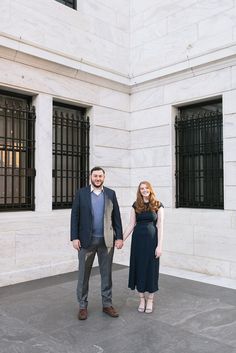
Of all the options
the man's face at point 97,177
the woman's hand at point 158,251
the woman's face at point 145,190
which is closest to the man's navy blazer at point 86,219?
the man's face at point 97,177

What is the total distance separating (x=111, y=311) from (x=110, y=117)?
442cm

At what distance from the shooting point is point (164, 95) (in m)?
7.50

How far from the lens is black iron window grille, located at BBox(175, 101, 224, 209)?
6906mm

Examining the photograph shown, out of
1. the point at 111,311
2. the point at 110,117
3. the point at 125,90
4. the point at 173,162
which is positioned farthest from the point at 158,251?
the point at 125,90

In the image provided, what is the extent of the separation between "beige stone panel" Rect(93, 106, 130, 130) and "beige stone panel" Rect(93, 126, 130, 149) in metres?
0.09

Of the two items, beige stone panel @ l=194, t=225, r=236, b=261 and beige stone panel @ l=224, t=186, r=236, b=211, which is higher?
beige stone panel @ l=224, t=186, r=236, b=211

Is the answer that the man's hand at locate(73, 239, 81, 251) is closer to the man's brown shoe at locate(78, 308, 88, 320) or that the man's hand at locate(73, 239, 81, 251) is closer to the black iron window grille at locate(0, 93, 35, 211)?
the man's brown shoe at locate(78, 308, 88, 320)

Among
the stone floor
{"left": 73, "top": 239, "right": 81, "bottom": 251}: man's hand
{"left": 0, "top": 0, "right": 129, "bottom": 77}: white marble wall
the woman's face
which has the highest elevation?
{"left": 0, "top": 0, "right": 129, "bottom": 77}: white marble wall

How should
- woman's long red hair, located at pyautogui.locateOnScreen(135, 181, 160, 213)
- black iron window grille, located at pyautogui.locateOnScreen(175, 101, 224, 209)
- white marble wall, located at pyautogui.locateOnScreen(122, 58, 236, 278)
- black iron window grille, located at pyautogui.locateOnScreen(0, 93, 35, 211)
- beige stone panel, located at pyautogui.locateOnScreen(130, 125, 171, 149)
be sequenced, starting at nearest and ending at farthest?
woman's long red hair, located at pyautogui.locateOnScreen(135, 181, 160, 213)
black iron window grille, located at pyautogui.locateOnScreen(0, 93, 35, 211)
white marble wall, located at pyautogui.locateOnScreen(122, 58, 236, 278)
black iron window grille, located at pyautogui.locateOnScreen(175, 101, 224, 209)
beige stone panel, located at pyautogui.locateOnScreen(130, 125, 171, 149)

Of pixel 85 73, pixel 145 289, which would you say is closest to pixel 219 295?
pixel 145 289

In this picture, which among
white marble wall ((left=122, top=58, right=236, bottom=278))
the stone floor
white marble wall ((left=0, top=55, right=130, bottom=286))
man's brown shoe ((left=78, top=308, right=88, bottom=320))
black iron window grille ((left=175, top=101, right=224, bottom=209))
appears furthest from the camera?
black iron window grille ((left=175, top=101, right=224, bottom=209))

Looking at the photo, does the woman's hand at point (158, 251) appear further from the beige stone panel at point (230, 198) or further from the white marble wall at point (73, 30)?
the white marble wall at point (73, 30)

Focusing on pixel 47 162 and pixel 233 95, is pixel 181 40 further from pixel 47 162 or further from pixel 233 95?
pixel 47 162

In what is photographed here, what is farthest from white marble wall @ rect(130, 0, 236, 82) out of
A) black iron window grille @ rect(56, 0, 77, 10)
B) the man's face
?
the man's face
